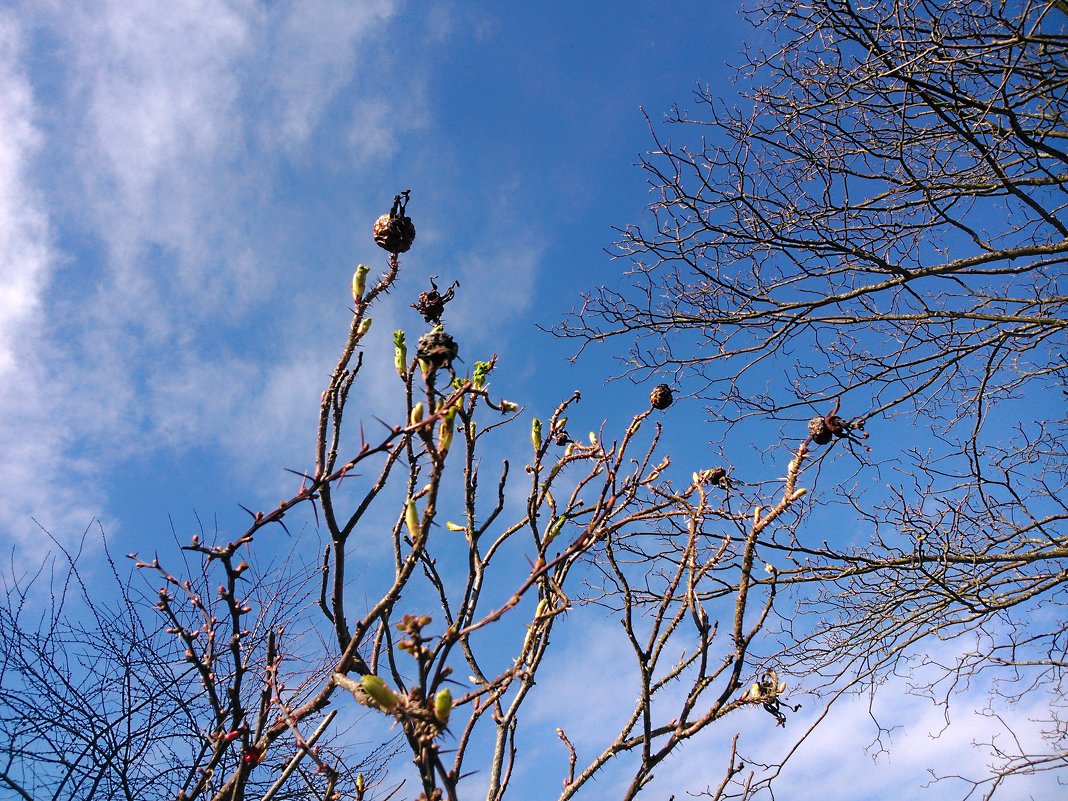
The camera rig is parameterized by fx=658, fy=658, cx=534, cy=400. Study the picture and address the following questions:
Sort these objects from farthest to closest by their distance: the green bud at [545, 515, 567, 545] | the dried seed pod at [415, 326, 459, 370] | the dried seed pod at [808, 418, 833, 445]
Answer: the green bud at [545, 515, 567, 545] < the dried seed pod at [808, 418, 833, 445] < the dried seed pod at [415, 326, 459, 370]

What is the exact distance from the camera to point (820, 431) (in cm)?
158

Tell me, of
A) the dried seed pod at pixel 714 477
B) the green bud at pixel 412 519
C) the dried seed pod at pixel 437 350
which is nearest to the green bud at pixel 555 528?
the dried seed pod at pixel 714 477

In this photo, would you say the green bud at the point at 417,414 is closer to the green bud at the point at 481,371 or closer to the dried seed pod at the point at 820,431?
the green bud at the point at 481,371

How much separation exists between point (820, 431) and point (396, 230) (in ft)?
3.77

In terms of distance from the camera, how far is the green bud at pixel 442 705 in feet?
3.27

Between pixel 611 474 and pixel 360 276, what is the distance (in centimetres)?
84

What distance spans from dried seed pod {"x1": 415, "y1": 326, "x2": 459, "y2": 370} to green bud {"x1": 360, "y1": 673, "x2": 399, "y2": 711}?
1.77ft

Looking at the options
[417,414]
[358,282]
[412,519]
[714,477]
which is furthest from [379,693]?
[714,477]

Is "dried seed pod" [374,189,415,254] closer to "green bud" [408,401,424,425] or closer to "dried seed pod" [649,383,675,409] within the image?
"green bud" [408,401,424,425]

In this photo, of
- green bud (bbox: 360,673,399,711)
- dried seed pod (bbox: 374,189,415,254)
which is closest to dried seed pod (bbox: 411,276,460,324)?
dried seed pod (bbox: 374,189,415,254)

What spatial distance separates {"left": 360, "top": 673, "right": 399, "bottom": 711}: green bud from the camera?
983 millimetres

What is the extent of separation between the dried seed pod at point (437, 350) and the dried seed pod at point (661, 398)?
1.25m

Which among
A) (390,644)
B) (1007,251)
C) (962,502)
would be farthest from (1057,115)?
(390,644)

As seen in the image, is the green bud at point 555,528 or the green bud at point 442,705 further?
the green bud at point 555,528
